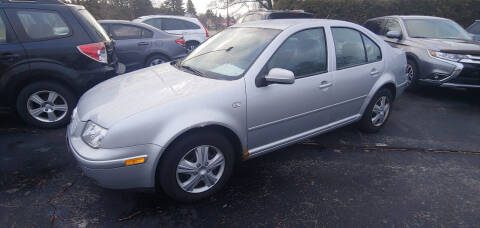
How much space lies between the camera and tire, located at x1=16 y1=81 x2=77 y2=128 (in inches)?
145

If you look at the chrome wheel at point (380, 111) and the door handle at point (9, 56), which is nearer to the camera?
the door handle at point (9, 56)

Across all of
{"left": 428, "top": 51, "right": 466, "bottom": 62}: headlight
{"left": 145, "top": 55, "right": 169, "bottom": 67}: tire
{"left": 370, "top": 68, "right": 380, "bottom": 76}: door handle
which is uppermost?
{"left": 370, "top": 68, "right": 380, "bottom": 76}: door handle

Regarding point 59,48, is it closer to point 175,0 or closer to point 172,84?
point 172,84

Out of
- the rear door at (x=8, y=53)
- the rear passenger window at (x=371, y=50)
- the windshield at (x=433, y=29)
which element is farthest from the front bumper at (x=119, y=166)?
the windshield at (x=433, y=29)

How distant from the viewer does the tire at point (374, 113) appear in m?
3.70

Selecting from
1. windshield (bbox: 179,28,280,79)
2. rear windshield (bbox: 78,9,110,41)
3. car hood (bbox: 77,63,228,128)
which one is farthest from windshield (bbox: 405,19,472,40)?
rear windshield (bbox: 78,9,110,41)

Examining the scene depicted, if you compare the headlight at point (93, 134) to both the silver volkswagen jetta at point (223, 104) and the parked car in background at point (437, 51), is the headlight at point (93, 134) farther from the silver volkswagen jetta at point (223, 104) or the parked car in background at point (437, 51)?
the parked car in background at point (437, 51)

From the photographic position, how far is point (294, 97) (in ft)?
9.06

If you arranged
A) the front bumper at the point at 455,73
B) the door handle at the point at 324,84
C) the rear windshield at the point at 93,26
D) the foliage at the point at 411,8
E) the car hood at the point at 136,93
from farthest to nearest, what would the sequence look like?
the foliage at the point at 411,8 → the front bumper at the point at 455,73 → the rear windshield at the point at 93,26 → the door handle at the point at 324,84 → the car hood at the point at 136,93

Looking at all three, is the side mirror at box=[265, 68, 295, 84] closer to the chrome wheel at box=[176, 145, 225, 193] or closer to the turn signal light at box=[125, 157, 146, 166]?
the chrome wheel at box=[176, 145, 225, 193]

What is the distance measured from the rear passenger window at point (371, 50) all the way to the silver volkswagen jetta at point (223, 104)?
0.01 m

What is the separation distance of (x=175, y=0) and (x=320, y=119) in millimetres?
56500

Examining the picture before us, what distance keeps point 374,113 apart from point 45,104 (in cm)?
464

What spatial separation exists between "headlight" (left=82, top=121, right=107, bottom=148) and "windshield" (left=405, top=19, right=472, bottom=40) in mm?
6522
